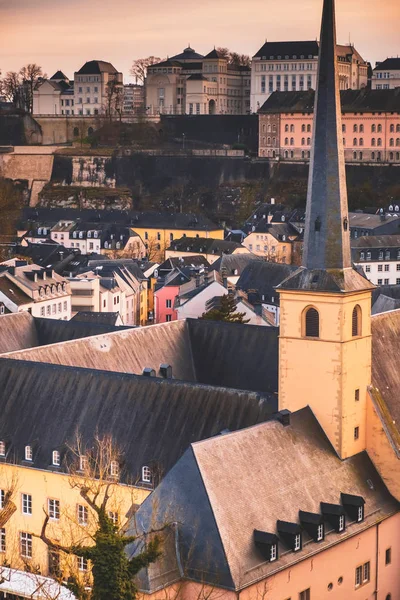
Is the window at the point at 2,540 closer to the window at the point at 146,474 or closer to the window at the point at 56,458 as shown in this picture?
the window at the point at 56,458

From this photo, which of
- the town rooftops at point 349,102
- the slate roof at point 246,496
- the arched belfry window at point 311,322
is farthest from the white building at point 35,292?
the town rooftops at point 349,102

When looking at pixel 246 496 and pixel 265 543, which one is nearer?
pixel 265 543

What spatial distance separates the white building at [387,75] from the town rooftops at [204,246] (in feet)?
204

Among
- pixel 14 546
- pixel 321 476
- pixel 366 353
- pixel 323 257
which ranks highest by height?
pixel 323 257

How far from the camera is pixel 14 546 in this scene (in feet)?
139

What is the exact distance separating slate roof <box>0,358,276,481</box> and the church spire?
16.5ft

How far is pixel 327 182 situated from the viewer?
135 feet

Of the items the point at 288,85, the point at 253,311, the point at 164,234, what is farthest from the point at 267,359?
the point at 288,85

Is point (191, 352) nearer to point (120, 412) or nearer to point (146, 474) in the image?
point (120, 412)

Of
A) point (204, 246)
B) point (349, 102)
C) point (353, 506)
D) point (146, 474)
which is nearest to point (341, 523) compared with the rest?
point (353, 506)

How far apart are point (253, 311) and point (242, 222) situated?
242 ft

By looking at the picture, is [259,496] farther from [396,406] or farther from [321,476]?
[396,406]

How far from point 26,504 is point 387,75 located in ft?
490

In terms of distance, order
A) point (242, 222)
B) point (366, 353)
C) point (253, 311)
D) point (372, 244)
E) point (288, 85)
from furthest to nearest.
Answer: point (288, 85), point (242, 222), point (372, 244), point (253, 311), point (366, 353)
